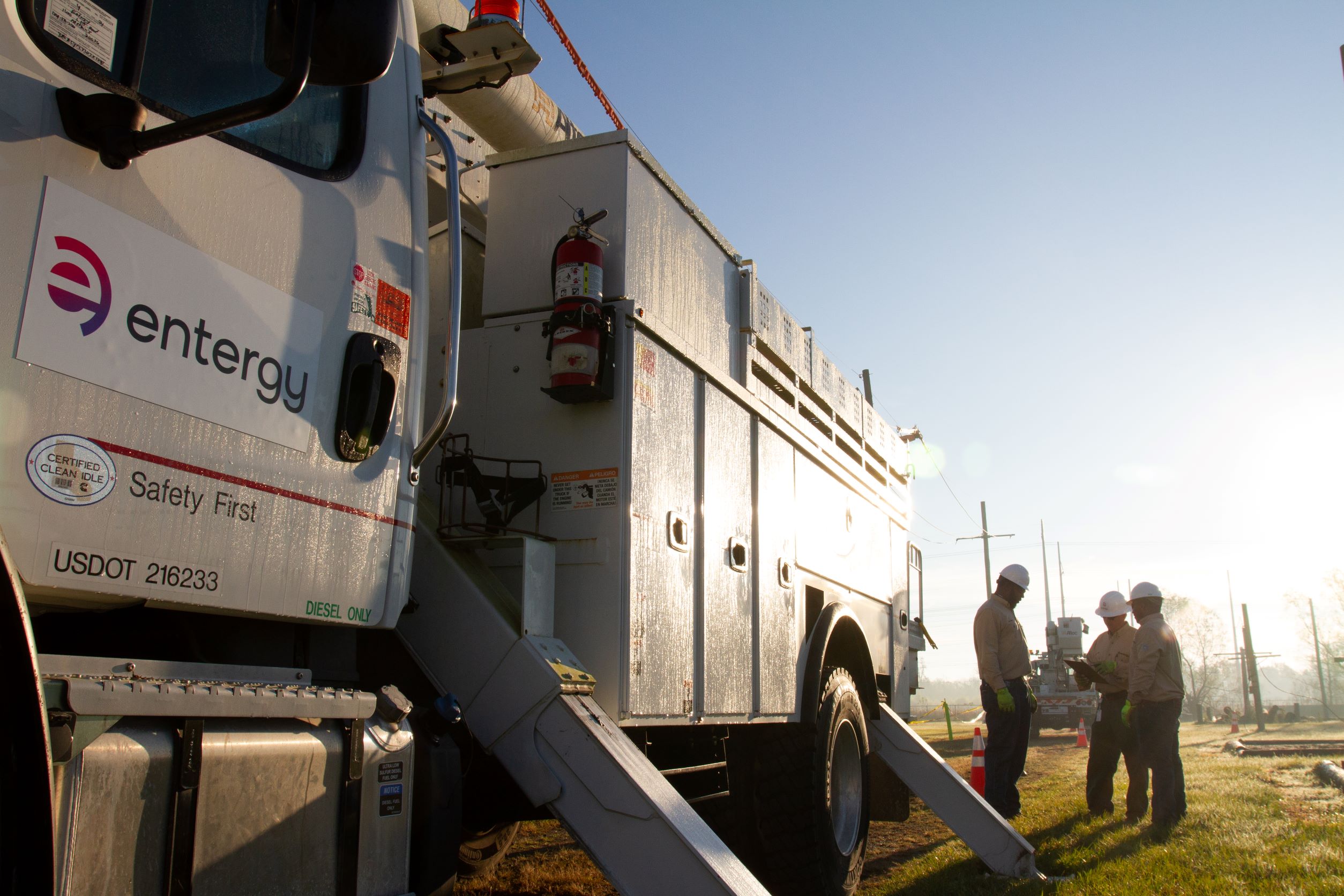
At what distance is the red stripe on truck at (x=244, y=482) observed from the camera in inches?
85.4

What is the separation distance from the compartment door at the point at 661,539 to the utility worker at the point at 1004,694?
408 centimetres

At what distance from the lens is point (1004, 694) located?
7488 millimetres

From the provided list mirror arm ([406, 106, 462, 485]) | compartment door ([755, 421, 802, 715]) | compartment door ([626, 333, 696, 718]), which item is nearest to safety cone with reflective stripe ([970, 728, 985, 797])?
compartment door ([755, 421, 802, 715])

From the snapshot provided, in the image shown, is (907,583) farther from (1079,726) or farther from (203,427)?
(1079,726)

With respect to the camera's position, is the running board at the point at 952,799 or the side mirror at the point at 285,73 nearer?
the side mirror at the point at 285,73

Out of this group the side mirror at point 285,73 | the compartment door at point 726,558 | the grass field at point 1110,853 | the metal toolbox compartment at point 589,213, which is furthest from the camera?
the grass field at point 1110,853

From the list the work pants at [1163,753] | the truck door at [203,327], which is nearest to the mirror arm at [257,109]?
the truck door at [203,327]

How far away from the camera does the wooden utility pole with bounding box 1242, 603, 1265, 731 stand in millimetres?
34875

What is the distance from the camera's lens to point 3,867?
166 centimetres

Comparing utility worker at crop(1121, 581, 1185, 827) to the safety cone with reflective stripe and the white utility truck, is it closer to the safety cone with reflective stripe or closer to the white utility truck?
the safety cone with reflective stripe

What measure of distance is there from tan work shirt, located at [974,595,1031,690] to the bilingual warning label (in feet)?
15.8

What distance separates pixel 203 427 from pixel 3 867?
0.99m

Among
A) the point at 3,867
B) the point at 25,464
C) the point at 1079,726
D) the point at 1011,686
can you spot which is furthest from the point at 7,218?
the point at 1079,726

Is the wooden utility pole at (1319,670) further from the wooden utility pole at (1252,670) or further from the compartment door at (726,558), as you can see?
the compartment door at (726,558)
